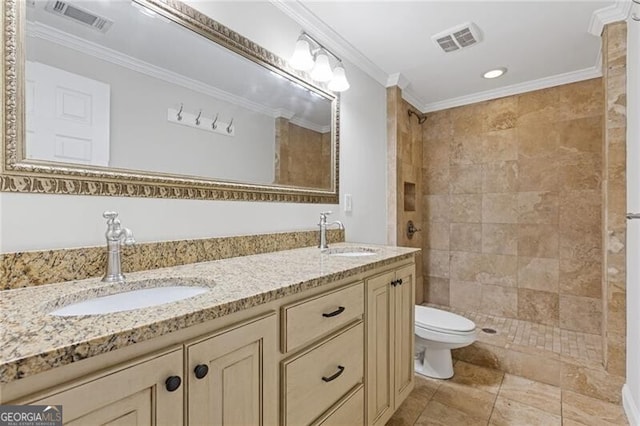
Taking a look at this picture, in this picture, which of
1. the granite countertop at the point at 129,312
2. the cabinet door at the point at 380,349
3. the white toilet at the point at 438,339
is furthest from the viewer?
the white toilet at the point at 438,339

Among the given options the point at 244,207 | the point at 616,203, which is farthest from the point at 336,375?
the point at 616,203

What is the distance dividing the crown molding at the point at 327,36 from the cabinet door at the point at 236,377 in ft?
5.26

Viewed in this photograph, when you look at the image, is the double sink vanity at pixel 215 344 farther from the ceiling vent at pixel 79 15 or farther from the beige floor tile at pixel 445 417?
the ceiling vent at pixel 79 15

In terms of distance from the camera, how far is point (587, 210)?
2436 millimetres

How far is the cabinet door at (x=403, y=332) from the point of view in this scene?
1458 mm

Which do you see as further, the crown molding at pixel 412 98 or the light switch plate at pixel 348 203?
the crown molding at pixel 412 98

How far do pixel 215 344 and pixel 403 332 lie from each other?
1.11 metres

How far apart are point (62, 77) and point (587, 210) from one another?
332 cm

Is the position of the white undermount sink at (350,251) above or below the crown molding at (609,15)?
below

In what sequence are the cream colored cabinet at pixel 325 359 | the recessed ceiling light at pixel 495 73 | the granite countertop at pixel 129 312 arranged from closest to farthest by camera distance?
1. the granite countertop at pixel 129 312
2. the cream colored cabinet at pixel 325 359
3. the recessed ceiling light at pixel 495 73

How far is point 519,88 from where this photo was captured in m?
2.70

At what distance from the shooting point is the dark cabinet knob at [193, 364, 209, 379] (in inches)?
25.0
